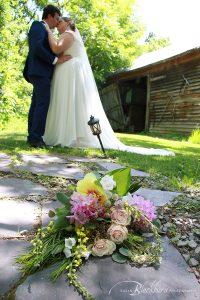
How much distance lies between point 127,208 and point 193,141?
405 inches

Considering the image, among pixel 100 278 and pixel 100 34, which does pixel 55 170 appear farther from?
pixel 100 34

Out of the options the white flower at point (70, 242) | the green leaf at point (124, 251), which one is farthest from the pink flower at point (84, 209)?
the green leaf at point (124, 251)

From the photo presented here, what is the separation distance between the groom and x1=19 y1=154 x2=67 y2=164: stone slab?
973 mm

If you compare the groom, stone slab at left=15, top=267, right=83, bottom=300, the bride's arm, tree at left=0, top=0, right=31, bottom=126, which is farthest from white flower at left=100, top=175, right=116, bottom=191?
tree at left=0, top=0, right=31, bottom=126

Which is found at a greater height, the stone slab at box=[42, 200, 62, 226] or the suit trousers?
the suit trousers

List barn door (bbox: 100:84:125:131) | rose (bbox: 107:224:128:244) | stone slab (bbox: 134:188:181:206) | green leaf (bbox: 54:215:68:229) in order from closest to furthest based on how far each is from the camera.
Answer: rose (bbox: 107:224:128:244), green leaf (bbox: 54:215:68:229), stone slab (bbox: 134:188:181:206), barn door (bbox: 100:84:125:131)

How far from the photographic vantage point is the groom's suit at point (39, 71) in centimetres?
618

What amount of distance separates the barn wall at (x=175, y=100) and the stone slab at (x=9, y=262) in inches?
513

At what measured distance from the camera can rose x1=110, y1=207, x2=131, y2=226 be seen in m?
2.26

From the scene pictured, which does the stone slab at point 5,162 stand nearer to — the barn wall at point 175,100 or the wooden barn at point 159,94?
the wooden barn at point 159,94

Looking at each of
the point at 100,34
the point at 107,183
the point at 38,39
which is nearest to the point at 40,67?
the point at 38,39

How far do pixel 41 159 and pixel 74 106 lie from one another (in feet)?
6.64

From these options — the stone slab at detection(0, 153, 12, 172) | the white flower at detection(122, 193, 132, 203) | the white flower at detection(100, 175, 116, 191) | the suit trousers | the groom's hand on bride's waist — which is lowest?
the stone slab at detection(0, 153, 12, 172)

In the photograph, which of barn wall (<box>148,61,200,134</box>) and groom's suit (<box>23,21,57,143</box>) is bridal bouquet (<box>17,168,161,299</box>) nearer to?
groom's suit (<box>23,21,57,143</box>)
